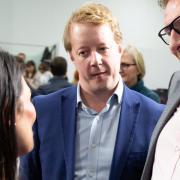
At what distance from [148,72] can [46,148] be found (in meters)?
5.21

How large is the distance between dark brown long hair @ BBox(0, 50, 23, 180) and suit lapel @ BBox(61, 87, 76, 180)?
0.33 meters

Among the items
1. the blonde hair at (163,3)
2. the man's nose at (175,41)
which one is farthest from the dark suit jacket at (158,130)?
the blonde hair at (163,3)

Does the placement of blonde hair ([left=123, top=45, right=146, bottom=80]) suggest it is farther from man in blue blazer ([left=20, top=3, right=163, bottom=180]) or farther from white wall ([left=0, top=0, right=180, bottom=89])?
white wall ([left=0, top=0, right=180, bottom=89])

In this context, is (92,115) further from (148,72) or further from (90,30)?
(148,72)

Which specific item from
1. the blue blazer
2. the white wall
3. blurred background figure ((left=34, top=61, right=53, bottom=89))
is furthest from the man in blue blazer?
the white wall

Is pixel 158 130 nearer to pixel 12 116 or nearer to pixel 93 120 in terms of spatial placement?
pixel 93 120

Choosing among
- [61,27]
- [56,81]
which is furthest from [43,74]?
[56,81]

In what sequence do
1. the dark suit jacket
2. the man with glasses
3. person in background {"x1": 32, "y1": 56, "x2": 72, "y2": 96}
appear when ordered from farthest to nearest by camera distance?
person in background {"x1": 32, "y1": 56, "x2": 72, "y2": 96}, the dark suit jacket, the man with glasses

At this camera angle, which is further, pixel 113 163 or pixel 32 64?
pixel 32 64

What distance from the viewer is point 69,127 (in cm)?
124

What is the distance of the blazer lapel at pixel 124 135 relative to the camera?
1.16 metres

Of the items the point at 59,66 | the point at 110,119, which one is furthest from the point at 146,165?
Result: the point at 59,66

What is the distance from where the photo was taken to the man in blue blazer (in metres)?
1.19

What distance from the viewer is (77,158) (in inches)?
48.1
